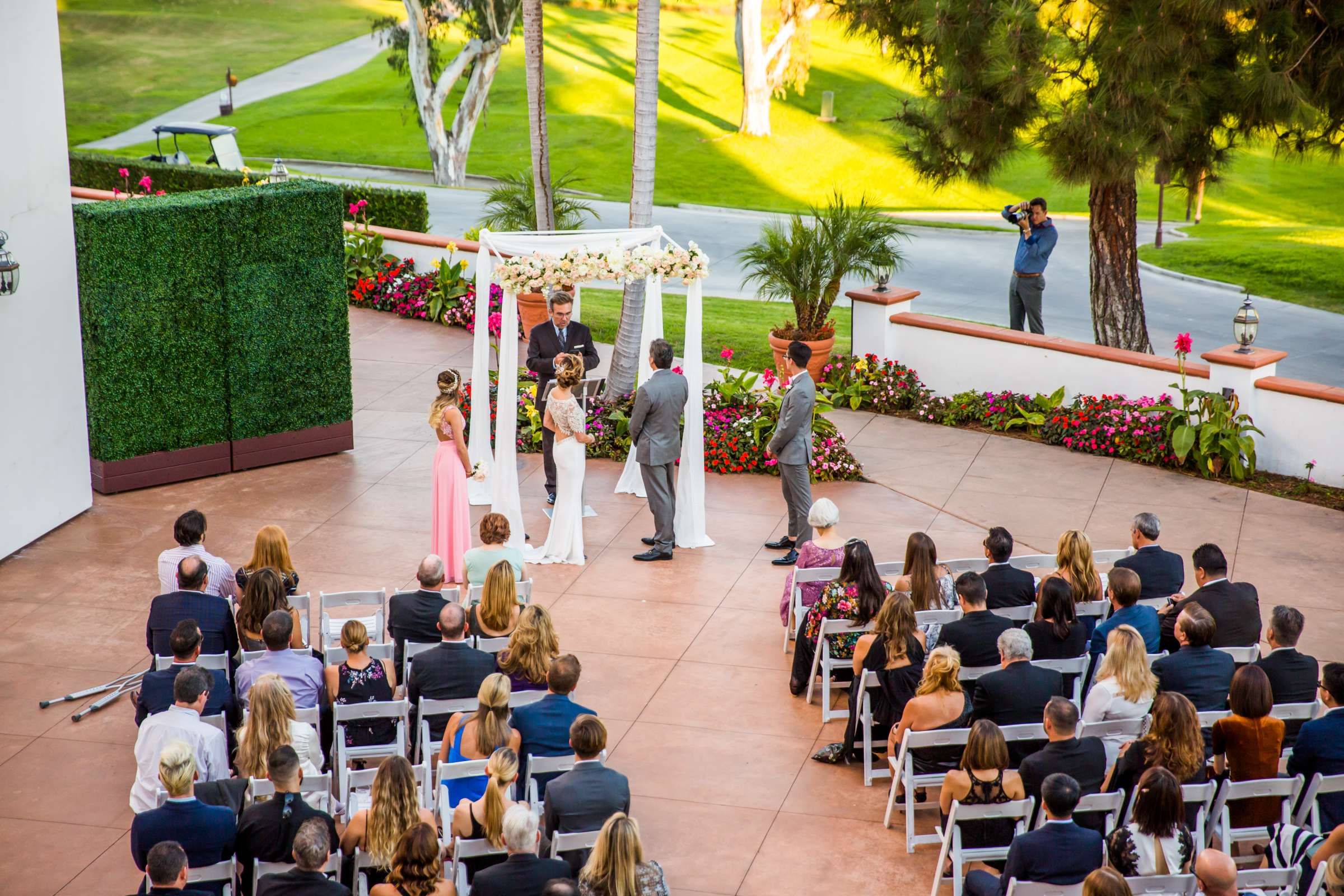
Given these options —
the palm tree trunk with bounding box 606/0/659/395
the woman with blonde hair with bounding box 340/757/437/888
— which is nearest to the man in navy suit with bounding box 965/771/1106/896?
the woman with blonde hair with bounding box 340/757/437/888

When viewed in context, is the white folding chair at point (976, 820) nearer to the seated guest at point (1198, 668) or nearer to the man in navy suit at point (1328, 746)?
the seated guest at point (1198, 668)

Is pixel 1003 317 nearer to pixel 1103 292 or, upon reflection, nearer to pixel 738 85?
pixel 1103 292

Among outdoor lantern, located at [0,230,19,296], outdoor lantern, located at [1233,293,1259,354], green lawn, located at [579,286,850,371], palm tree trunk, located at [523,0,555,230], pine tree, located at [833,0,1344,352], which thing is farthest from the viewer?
green lawn, located at [579,286,850,371]

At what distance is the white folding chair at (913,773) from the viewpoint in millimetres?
7480

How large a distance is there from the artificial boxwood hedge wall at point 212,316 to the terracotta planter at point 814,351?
538cm

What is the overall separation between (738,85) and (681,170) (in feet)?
34.5

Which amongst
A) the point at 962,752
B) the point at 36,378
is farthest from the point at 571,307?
the point at 962,752

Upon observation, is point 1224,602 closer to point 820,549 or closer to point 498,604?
point 820,549

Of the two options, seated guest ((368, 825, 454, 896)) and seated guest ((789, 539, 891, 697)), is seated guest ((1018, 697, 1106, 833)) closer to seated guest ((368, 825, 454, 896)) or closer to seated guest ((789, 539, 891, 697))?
seated guest ((789, 539, 891, 697))

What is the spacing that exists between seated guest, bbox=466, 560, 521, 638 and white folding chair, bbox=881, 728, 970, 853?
2614 mm

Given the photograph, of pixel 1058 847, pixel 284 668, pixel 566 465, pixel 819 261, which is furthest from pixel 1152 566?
pixel 819 261

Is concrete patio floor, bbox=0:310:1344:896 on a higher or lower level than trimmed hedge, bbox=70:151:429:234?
lower

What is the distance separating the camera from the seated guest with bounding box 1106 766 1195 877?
626 cm

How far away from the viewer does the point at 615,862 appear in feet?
19.3
